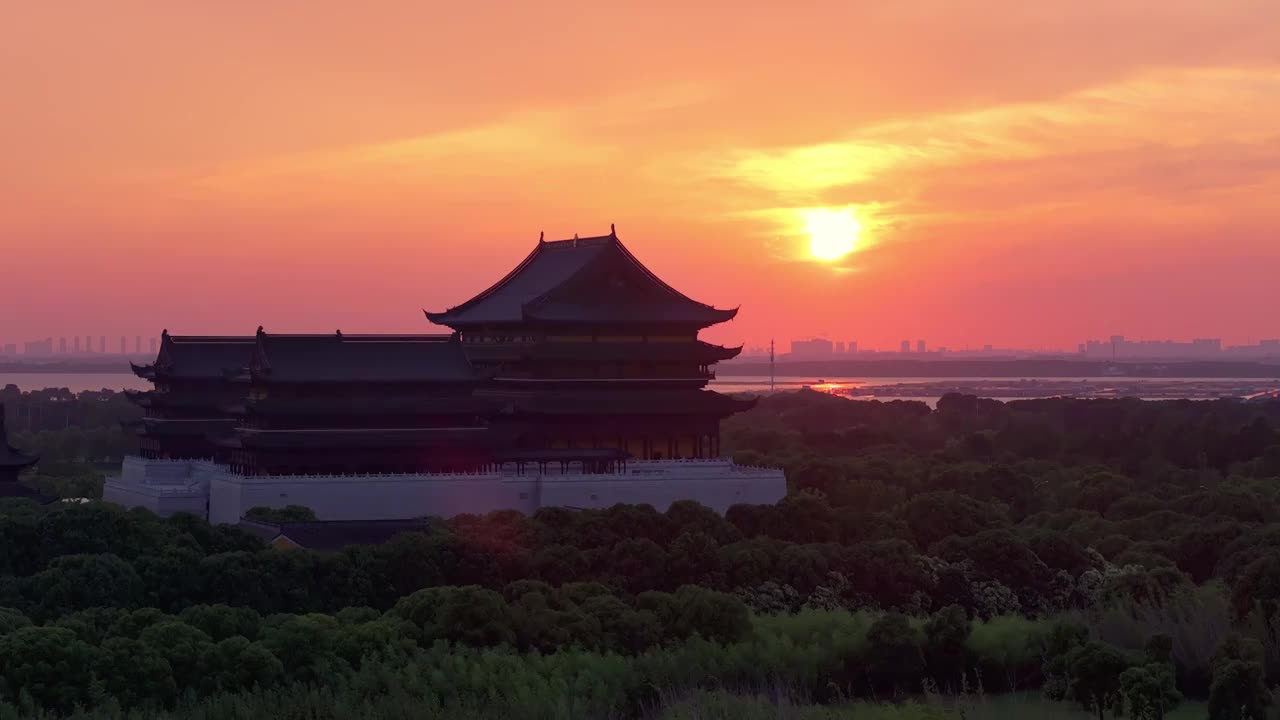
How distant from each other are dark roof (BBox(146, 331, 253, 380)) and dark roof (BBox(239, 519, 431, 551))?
52.4 ft

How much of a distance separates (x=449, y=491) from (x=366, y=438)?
3537mm

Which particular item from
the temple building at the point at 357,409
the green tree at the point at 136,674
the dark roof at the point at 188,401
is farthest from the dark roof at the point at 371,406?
the green tree at the point at 136,674

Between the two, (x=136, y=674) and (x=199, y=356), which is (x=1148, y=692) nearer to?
(x=136, y=674)

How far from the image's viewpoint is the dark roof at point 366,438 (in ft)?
219

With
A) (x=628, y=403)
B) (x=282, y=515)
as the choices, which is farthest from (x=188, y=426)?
(x=628, y=403)

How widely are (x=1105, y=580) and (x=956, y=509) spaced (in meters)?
9.92

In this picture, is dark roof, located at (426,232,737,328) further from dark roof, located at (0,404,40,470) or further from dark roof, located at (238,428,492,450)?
dark roof, located at (0,404,40,470)

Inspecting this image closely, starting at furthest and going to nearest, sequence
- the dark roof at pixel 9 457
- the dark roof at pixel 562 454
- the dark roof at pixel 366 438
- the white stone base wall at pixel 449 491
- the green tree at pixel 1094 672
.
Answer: the dark roof at pixel 9 457 → the dark roof at pixel 562 454 → the dark roof at pixel 366 438 → the white stone base wall at pixel 449 491 → the green tree at pixel 1094 672

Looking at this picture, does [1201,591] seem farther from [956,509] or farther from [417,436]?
[417,436]

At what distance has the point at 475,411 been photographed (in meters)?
69.5

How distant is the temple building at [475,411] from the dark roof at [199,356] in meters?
0.09

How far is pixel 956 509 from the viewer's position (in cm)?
6725

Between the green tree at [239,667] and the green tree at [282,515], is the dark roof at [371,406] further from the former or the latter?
the green tree at [239,667]

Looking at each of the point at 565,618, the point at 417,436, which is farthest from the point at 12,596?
the point at 417,436
